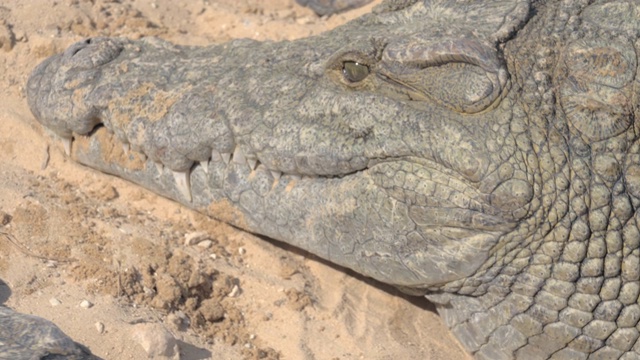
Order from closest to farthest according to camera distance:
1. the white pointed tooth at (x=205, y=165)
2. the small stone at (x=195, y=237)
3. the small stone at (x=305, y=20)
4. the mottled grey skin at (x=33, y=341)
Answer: the mottled grey skin at (x=33, y=341) → the white pointed tooth at (x=205, y=165) → the small stone at (x=195, y=237) → the small stone at (x=305, y=20)

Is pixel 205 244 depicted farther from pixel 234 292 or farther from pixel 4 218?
pixel 4 218

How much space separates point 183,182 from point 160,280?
54 cm

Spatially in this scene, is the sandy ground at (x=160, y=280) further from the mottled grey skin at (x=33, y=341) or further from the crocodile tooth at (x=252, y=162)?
the crocodile tooth at (x=252, y=162)

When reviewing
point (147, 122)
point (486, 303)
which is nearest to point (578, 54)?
point (486, 303)

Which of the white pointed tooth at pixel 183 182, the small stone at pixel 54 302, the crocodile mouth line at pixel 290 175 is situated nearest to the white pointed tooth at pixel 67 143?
the crocodile mouth line at pixel 290 175

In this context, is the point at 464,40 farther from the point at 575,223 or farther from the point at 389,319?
the point at 389,319

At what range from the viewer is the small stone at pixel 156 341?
339cm

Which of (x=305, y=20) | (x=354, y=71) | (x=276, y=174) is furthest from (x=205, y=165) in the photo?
(x=305, y=20)

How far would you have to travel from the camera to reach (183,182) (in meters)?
4.20

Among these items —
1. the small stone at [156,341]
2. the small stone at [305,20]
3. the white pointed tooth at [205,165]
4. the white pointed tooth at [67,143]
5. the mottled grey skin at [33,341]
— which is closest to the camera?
the mottled grey skin at [33,341]

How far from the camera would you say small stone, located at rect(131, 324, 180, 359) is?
11.1 feet

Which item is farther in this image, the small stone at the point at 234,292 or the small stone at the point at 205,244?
the small stone at the point at 205,244

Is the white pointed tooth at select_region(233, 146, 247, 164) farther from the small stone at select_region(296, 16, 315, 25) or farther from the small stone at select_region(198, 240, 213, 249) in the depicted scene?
the small stone at select_region(296, 16, 315, 25)

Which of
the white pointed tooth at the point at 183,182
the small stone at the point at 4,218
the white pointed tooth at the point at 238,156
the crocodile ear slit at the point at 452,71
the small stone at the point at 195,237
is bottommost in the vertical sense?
the small stone at the point at 195,237
